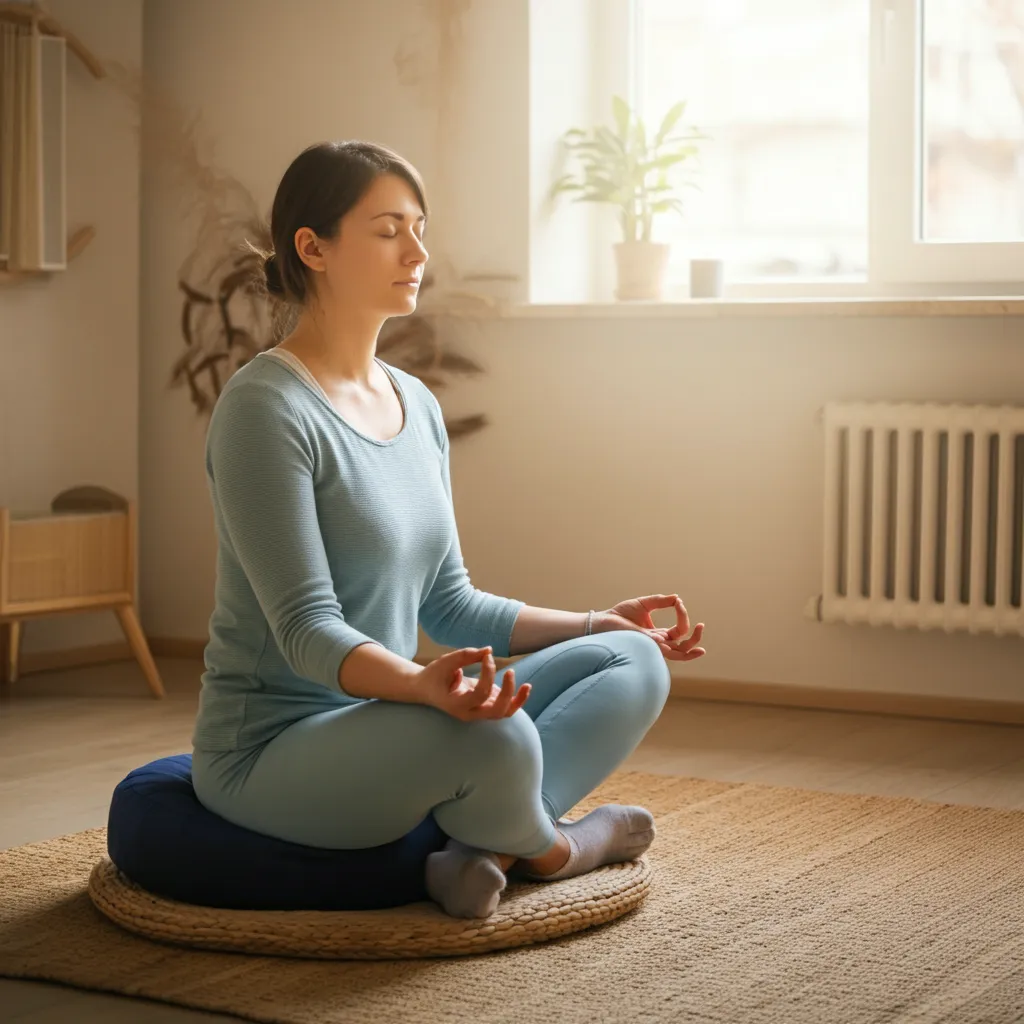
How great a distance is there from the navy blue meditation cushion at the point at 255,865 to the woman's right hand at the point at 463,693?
0.29 meters

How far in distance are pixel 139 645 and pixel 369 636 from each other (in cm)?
172

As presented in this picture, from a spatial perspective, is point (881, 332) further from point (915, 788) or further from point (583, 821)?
point (583, 821)

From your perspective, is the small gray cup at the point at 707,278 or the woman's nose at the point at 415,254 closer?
the woman's nose at the point at 415,254

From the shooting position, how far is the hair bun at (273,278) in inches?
79.4

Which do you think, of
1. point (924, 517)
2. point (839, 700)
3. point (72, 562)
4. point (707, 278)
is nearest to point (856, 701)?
point (839, 700)

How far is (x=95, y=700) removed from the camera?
3.50 meters

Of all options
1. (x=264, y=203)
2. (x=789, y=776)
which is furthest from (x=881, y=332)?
(x=264, y=203)

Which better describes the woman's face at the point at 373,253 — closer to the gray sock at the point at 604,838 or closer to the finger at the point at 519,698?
the finger at the point at 519,698

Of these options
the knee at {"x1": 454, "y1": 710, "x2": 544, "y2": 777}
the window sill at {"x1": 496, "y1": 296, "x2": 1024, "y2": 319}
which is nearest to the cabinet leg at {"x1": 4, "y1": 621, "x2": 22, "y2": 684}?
the window sill at {"x1": 496, "y1": 296, "x2": 1024, "y2": 319}

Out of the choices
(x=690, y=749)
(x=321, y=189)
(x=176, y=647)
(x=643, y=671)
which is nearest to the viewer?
(x=321, y=189)

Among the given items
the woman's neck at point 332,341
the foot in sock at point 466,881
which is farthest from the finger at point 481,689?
the woman's neck at point 332,341

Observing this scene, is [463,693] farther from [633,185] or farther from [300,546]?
[633,185]

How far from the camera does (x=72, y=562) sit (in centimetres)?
344

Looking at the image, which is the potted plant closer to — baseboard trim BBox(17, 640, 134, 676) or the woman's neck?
baseboard trim BBox(17, 640, 134, 676)
